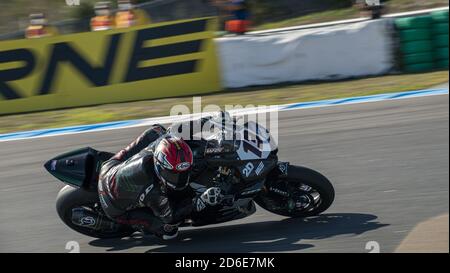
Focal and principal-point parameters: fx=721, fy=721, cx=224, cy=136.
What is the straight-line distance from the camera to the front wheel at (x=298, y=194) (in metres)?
5.81

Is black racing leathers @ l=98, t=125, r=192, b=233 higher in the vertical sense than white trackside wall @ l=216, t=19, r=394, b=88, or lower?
higher

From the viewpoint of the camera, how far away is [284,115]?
1023 cm

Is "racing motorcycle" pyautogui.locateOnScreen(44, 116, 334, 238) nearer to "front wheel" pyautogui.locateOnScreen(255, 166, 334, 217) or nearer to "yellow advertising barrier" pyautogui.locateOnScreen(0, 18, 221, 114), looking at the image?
"front wheel" pyautogui.locateOnScreen(255, 166, 334, 217)

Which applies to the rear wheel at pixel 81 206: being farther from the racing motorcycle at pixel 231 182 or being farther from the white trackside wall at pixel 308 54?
the white trackside wall at pixel 308 54

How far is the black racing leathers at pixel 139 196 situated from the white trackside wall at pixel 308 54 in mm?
6773

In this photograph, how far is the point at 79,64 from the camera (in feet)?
40.9

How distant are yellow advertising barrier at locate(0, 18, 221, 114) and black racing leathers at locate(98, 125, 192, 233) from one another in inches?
261

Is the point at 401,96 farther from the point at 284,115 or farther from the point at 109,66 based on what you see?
the point at 109,66

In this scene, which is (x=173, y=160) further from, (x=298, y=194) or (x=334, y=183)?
(x=334, y=183)

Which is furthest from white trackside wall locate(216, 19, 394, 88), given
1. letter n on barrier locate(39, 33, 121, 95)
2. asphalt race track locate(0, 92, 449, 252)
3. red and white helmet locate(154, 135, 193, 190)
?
red and white helmet locate(154, 135, 193, 190)

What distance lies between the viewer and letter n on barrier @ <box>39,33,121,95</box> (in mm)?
12453

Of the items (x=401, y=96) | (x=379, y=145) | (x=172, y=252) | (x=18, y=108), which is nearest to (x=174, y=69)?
(x=18, y=108)

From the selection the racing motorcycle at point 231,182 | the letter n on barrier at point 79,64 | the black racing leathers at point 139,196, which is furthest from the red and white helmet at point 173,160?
the letter n on barrier at point 79,64

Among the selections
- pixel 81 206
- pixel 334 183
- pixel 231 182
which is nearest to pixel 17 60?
pixel 81 206
